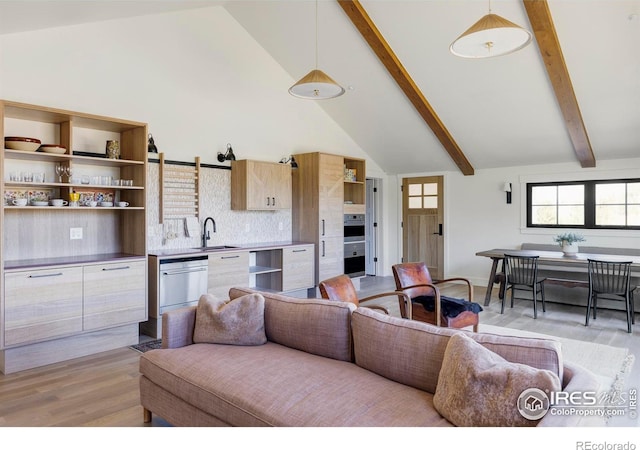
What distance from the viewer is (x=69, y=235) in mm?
4305

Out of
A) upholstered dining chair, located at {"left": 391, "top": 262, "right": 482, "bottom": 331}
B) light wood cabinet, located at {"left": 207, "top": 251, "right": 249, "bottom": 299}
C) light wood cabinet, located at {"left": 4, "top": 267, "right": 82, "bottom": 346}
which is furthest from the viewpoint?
light wood cabinet, located at {"left": 207, "top": 251, "right": 249, "bottom": 299}

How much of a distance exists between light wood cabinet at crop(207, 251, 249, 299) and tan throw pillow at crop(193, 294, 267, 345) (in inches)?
85.6

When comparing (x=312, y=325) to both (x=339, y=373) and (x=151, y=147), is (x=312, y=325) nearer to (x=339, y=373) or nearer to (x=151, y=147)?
(x=339, y=373)

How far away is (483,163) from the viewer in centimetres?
745

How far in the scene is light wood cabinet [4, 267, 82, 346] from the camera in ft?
11.4

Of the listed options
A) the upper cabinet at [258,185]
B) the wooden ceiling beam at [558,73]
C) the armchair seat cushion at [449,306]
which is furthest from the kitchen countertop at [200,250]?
the wooden ceiling beam at [558,73]

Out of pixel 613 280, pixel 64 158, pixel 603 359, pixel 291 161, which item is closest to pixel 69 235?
pixel 64 158

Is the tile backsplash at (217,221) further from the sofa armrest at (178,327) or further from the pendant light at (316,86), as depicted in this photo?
the sofa armrest at (178,327)

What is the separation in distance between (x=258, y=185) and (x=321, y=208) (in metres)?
1.03

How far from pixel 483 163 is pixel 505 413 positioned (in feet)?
21.3

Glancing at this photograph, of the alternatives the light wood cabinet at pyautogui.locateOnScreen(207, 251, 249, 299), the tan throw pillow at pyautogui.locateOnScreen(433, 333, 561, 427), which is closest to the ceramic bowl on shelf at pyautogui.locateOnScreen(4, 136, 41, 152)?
the light wood cabinet at pyautogui.locateOnScreen(207, 251, 249, 299)

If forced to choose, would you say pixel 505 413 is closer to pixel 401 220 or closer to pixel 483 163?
pixel 483 163

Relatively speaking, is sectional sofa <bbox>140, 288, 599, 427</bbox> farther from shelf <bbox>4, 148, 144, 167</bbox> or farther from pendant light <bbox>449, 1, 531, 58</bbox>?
shelf <bbox>4, 148, 144, 167</bbox>

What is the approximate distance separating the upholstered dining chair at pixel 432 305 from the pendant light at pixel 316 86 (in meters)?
1.81
